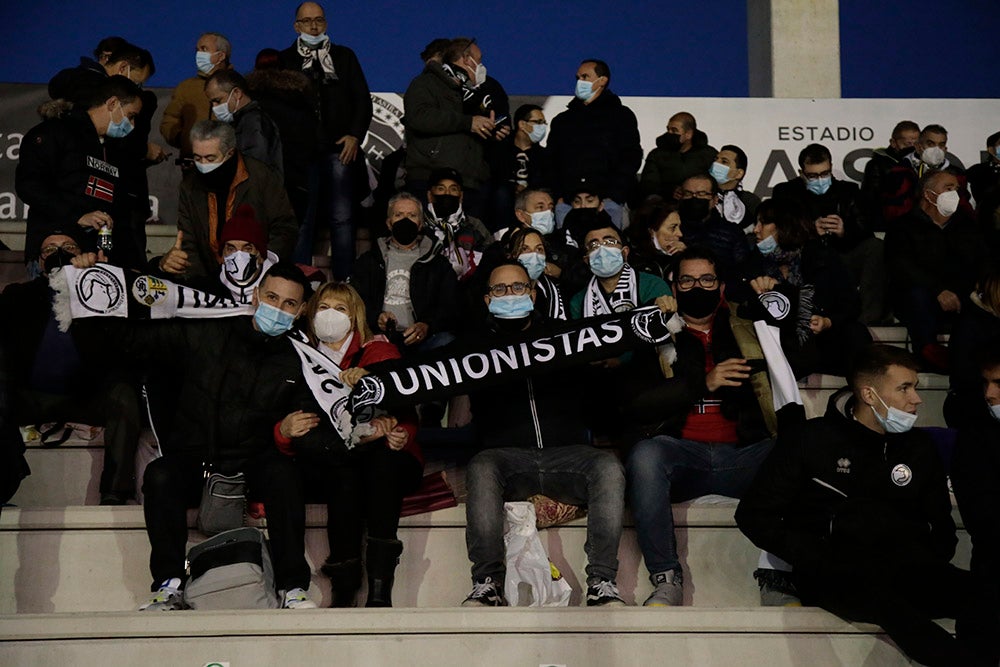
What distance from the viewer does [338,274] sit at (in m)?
8.08

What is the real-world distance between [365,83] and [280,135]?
76 centimetres

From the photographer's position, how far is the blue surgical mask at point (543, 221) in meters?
7.82

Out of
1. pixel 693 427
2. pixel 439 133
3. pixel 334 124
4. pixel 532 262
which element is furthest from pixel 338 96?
pixel 693 427

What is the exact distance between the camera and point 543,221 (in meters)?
7.83

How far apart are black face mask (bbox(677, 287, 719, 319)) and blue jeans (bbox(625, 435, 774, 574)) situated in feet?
1.95

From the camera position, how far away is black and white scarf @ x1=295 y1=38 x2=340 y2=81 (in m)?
8.61

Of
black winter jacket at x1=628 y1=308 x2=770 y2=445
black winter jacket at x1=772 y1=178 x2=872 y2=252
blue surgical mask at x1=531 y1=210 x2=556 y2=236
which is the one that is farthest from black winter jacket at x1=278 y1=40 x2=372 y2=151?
black winter jacket at x1=628 y1=308 x2=770 y2=445

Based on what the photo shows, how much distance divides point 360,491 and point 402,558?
0.38m

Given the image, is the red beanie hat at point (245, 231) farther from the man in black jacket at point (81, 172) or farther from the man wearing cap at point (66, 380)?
the man in black jacket at point (81, 172)

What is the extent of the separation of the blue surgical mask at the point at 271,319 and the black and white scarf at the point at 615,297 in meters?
1.41

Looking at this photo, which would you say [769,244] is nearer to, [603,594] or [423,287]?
[423,287]

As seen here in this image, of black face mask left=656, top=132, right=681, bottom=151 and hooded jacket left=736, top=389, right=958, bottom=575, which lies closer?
hooded jacket left=736, top=389, right=958, bottom=575

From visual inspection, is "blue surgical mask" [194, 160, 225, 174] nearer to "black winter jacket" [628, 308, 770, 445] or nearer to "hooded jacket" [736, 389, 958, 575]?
"black winter jacket" [628, 308, 770, 445]

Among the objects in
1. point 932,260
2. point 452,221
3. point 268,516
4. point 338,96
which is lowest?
point 268,516
